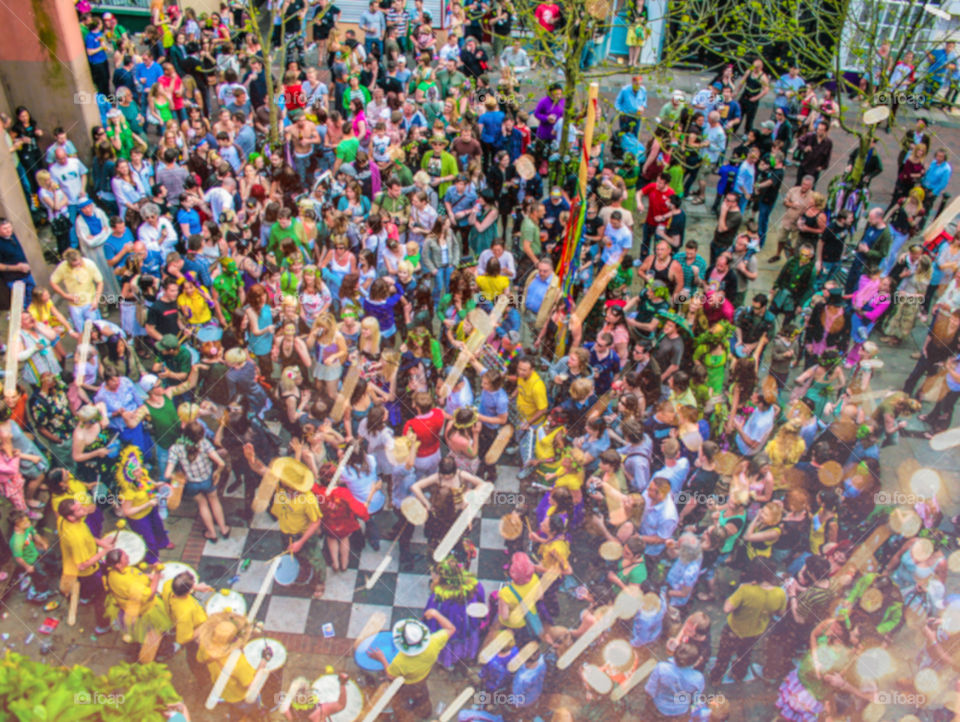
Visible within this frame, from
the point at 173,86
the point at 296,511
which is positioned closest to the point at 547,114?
the point at 173,86

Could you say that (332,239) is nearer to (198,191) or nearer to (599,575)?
(198,191)

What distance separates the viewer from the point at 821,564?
563cm

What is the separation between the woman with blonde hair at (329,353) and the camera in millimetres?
6773

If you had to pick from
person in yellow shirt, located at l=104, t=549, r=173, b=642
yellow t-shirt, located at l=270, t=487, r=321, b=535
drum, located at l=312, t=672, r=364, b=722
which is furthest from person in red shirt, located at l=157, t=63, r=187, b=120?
drum, located at l=312, t=672, r=364, b=722

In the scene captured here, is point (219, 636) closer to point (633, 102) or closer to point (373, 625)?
point (373, 625)

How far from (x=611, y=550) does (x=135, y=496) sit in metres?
3.73

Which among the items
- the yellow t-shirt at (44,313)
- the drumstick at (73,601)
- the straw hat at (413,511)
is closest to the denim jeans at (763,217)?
the straw hat at (413,511)

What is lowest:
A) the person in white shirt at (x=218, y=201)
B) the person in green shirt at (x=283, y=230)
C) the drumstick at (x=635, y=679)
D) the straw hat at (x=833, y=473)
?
the drumstick at (x=635, y=679)

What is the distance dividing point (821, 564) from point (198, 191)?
6943 mm

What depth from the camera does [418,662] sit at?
5238mm

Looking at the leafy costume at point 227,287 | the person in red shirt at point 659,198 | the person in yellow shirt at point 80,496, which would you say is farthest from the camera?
the person in red shirt at point 659,198

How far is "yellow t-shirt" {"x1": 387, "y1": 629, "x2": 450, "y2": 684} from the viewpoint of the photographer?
5219 millimetres

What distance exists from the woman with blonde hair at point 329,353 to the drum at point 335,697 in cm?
247

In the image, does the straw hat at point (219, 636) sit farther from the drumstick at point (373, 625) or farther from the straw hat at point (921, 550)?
the straw hat at point (921, 550)
